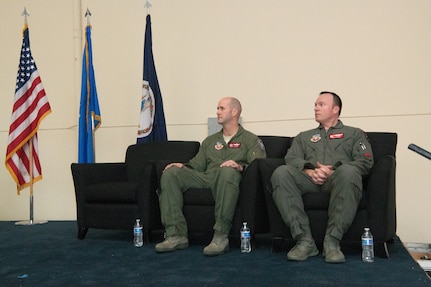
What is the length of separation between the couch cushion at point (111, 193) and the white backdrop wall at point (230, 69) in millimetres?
1487

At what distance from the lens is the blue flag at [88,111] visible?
4.85 metres

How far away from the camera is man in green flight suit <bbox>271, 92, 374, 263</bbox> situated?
282 centimetres

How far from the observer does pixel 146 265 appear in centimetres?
281

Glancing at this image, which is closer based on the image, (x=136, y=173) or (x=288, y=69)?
(x=136, y=173)

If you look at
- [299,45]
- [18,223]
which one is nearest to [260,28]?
[299,45]

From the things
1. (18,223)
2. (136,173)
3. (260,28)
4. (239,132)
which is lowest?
(18,223)

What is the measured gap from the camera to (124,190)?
364 centimetres

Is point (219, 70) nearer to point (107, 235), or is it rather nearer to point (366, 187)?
point (107, 235)

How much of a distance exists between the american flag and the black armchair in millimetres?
1357

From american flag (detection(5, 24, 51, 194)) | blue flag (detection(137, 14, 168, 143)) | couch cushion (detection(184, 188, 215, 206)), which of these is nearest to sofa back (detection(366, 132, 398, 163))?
couch cushion (detection(184, 188, 215, 206))

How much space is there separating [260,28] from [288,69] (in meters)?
0.49

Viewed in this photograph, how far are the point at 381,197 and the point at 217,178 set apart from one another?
3.27ft

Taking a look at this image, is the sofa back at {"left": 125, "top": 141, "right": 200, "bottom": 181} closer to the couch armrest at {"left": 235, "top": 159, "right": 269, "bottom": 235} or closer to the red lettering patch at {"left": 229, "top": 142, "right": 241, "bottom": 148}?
the red lettering patch at {"left": 229, "top": 142, "right": 241, "bottom": 148}

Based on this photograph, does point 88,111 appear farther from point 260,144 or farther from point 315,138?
point 315,138
